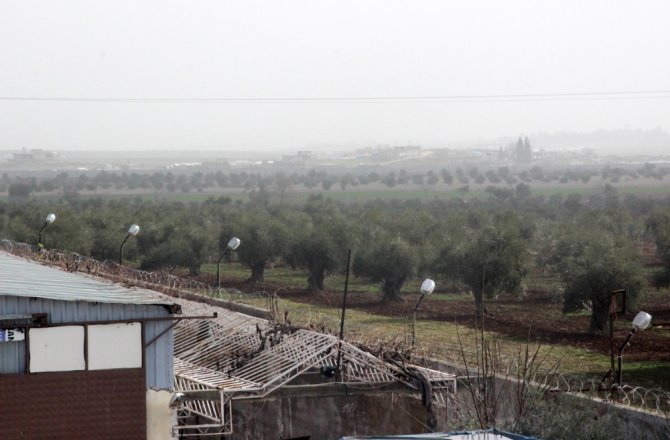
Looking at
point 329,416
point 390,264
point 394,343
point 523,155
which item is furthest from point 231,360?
point 523,155

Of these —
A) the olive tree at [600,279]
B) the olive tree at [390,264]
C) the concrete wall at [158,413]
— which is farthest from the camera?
the olive tree at [390,264]

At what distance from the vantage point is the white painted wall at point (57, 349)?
11.6 meters

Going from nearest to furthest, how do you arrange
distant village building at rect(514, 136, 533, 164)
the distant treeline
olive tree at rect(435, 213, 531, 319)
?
1. olive tree at rect(435, 213, 531, 319)
2. the distant treeline
3. distant village building at rect(514, 136, 533, 164)

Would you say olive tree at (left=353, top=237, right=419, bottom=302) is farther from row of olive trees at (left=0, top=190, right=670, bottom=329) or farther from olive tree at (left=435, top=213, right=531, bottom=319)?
olive tree at (left=435, top=213, right=531, bottom=319)

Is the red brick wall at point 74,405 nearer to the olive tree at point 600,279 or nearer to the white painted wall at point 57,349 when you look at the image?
the white painted wall at point 57,349

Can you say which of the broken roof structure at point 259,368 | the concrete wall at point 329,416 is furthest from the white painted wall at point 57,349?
the concrete wall at point 329,416

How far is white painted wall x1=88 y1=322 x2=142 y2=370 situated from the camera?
11.8 m

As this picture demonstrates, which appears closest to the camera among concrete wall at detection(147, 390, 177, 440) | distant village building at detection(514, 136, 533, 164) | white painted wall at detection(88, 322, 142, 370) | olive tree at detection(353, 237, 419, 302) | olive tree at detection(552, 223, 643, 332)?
white painted wall at detection(88, 322, 142, 370)

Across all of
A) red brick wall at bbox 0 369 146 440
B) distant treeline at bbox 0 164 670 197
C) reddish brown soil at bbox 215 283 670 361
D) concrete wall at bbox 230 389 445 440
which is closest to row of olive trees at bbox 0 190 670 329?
reddish brown soil at bbox 215 283 670 361

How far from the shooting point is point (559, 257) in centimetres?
3042

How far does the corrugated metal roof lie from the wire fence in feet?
9.45

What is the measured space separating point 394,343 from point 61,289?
448cm

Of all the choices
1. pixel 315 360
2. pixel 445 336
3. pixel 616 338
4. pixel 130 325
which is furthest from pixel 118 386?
pixel 616 338

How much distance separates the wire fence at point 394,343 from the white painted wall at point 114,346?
3.56m
